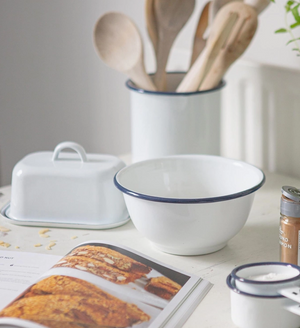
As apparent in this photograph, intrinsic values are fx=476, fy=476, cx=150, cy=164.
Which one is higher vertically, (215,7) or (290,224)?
(215,7)

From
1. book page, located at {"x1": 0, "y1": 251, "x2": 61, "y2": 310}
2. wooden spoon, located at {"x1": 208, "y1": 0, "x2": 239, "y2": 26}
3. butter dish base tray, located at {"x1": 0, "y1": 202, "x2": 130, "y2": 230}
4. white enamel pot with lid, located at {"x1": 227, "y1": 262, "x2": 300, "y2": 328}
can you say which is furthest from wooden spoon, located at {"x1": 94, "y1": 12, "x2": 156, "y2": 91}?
white enamel pot with lid, located at {"x1": 227, "y1": 262, "x2": 300, "y2": 328}

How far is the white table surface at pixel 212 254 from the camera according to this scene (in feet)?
1.79

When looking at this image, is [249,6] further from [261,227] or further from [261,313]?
[261,313]

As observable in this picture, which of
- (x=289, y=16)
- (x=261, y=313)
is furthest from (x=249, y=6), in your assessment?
(x=261, y=313)

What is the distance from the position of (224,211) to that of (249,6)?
420 mm

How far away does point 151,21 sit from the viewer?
94 cm

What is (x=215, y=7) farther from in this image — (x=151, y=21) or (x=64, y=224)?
(x=64, y=224)

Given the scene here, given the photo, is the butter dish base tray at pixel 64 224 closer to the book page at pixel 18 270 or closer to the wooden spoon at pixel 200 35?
the book page at pixel 18 270

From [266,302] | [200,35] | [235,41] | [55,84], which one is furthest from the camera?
[55,84]

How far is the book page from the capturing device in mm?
572

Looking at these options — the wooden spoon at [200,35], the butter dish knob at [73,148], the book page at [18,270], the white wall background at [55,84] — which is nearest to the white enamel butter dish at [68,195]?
the butter dish knob at [73,148]

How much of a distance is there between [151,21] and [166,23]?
0.03 meters

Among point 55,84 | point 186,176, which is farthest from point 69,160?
point 55,84

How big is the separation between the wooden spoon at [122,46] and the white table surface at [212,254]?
0.30 meters
